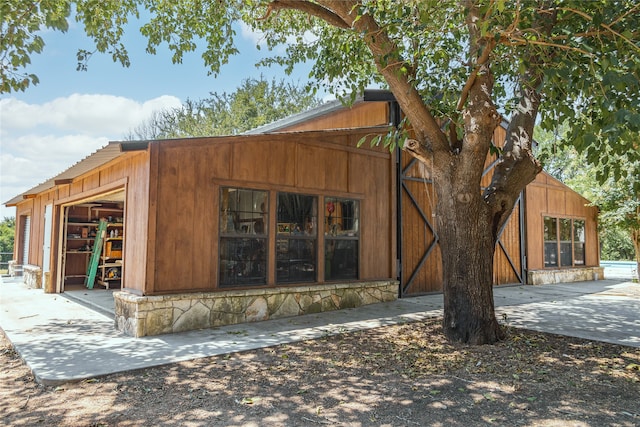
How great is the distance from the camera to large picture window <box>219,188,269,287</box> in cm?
685

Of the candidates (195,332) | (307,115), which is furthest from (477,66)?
(307,115)

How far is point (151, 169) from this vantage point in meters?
6.13

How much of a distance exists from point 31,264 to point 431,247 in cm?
1182

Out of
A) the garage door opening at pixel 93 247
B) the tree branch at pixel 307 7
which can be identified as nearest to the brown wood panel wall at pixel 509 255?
the tree branch at pixel 307 7

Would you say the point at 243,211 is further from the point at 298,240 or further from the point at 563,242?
the point at 563,242

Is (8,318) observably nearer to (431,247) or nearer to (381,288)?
(381,288)

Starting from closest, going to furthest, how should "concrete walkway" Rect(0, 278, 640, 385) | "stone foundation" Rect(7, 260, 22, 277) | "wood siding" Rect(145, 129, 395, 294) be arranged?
1. "concrete walkway" Rect(0, 278, 640, 385)
2. "wood siding" Rect(145, 129, 395, 294)
3. "stone foundation" Rect(7, 260, 22, 277)

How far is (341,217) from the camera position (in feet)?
28.2

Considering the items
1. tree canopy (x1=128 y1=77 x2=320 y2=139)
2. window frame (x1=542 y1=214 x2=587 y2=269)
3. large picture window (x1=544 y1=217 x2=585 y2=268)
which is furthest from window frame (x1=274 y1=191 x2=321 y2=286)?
tree canopy (x1=128 y1=77 x2=320 y2=139)

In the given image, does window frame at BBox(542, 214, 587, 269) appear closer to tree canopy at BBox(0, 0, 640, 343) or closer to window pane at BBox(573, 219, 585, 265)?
window pane at BBox(573, 219, 585, 265)

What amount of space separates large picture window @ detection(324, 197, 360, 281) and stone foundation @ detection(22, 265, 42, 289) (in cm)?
840

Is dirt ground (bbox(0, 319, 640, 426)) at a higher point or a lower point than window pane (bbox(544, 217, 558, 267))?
lower

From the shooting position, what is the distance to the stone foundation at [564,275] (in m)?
13.1

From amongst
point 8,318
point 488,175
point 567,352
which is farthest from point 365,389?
point 488,175
